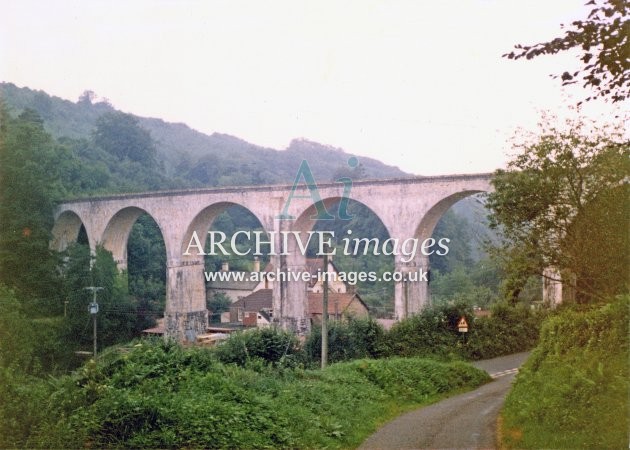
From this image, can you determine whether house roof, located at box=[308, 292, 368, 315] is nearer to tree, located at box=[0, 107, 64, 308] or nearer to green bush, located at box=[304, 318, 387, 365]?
green bush, located at box=[304, 318, 387, 365]

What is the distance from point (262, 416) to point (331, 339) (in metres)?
10.2

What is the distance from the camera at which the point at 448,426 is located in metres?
10.6

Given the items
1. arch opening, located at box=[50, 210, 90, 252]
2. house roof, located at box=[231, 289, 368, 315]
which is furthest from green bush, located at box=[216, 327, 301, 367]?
arch opening, located at box=[50, 210, 90, 252]

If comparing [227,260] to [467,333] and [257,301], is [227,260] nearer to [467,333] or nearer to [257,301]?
[257,301]

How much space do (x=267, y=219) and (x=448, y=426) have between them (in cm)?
2042

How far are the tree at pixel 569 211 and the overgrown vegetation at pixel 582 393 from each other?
1850 millimetres

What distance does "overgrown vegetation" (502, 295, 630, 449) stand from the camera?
7.56m

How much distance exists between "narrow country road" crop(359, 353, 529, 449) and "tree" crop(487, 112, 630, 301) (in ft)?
8.20

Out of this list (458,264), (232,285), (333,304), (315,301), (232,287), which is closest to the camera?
(333,304)

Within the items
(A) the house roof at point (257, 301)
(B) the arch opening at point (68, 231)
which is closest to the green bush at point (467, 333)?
(A) the house roof at point (257, 301)

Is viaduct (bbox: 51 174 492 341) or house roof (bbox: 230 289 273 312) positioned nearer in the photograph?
viaduct (bbox: 51 174 492 341)

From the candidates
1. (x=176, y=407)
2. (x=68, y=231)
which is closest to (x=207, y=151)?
(x=68, y=231)

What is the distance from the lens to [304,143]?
5078 centimetres

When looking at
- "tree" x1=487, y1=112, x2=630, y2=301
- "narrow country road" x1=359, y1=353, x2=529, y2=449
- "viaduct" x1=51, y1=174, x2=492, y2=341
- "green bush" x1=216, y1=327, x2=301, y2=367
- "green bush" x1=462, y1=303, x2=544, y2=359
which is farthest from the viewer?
"viaduct" x1=51, y1=174, x2=492, y2=341
